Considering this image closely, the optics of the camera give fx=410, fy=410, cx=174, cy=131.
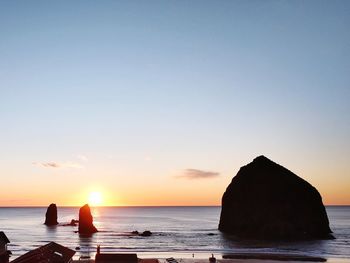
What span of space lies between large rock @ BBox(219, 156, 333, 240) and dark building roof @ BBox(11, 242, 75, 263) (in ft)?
293

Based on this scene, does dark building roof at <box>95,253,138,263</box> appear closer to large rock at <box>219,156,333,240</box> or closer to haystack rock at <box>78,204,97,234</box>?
large rock at <box>219,156,333,240</box>

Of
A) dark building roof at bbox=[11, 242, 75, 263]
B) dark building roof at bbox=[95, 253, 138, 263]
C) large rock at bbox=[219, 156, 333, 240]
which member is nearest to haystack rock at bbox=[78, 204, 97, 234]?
large rock at bbox=[219, 156, 333, 240]

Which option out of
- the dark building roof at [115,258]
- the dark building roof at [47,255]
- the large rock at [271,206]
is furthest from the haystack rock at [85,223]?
the dark building roof at [115,258]

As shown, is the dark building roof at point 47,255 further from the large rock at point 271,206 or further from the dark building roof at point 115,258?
the large rock at point 271,206

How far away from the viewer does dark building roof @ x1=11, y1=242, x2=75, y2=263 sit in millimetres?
49656

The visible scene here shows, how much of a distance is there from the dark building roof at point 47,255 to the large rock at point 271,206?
8926cm

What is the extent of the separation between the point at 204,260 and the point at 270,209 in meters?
74.3

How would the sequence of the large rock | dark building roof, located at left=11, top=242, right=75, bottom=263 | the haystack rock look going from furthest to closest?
the haystack rock
the large rock
dark building roof, located at left=11, top=242, right=75, bottom=263

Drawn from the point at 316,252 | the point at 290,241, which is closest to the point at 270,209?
the point at 290,241

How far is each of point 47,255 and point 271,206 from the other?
341 ft

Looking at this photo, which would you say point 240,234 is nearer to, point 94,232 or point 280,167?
point 280,167

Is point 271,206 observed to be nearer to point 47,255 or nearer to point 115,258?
point 115,258

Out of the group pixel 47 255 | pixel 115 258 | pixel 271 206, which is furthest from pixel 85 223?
pixel 47 255

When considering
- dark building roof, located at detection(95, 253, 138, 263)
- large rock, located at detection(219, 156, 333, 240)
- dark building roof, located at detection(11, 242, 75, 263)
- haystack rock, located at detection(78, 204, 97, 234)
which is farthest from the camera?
haystack rock, located at detection(78, 204, 97, 234)
